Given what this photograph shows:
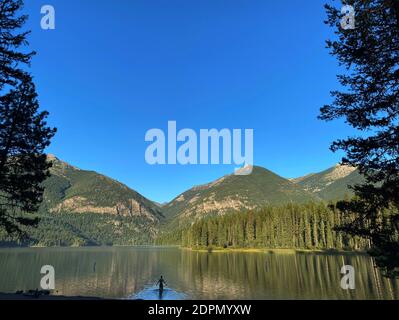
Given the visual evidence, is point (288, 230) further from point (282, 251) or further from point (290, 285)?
point (290, 285)

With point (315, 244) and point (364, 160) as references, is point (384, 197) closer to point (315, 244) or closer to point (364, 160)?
point (364, 160)

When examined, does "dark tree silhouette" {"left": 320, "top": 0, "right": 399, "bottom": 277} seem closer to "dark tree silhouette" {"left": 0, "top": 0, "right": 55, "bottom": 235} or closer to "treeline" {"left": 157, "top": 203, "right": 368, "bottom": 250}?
"dark tree silhouette" {"left": 0, "top": 0, "right": 55, "bottom": 235}

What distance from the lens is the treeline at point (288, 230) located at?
147 meters

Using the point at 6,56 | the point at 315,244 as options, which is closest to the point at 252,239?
the point at 315,244

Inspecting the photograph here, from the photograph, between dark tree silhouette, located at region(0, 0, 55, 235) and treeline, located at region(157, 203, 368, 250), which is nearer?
dark tree silhouette, located at region(0, 0, 55, 235)

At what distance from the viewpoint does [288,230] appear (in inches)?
6329

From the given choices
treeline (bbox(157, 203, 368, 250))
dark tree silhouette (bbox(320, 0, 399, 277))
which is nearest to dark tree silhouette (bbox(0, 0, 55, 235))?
dark tree silhouette (bbox(320, 0, 399, 277))

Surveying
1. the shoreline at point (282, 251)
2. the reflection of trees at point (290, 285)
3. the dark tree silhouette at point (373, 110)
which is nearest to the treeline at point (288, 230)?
the shoreline at point (282, 251)

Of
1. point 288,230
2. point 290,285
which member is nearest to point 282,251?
point 288,230

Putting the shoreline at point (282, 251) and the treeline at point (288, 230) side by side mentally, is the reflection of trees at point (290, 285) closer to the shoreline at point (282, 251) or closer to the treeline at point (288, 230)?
the treeline at point (288, 230)

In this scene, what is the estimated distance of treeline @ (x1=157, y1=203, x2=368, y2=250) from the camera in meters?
147

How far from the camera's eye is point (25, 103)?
34656 millimetres
